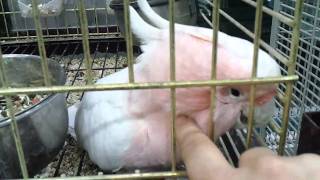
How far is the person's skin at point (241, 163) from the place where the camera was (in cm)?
34

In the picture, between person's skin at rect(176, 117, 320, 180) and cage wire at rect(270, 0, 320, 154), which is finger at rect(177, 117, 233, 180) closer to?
person's skin at rect(176, 117, 320, 180)

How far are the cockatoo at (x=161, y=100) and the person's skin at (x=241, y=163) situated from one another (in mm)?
47

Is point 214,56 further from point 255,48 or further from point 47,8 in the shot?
point 47,8

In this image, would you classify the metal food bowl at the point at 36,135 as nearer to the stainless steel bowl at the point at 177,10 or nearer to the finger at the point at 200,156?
the finger at the point at 200,156

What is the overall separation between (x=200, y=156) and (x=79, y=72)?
0.88 m

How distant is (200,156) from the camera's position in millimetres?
426

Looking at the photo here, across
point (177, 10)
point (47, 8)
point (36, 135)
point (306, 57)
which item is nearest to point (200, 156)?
point (36, 135)

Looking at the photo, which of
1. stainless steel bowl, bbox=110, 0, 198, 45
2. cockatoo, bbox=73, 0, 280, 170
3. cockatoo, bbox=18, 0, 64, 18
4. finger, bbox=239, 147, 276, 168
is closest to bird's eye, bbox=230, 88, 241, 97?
cockatoo, bbox=73, 0, 280, 170

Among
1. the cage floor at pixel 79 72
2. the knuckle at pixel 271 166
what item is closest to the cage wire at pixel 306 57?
the cage floor at pixel 79 72

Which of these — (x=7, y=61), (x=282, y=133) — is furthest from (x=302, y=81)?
(x=7, y=61)

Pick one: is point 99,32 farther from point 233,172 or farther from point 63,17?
point 233,172

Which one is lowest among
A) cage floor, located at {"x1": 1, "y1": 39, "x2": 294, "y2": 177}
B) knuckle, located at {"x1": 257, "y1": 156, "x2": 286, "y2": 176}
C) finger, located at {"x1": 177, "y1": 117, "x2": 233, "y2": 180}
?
cage floor, located at {"x1": 1, "y1": 39, "x2": 294, "y2": 177}

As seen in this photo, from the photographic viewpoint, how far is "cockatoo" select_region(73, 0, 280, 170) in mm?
483

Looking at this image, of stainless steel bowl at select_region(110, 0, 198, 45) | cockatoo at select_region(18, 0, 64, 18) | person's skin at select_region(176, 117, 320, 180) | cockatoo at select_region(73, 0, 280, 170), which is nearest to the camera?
person's skin at select_region(176, 117, 320, 180)
